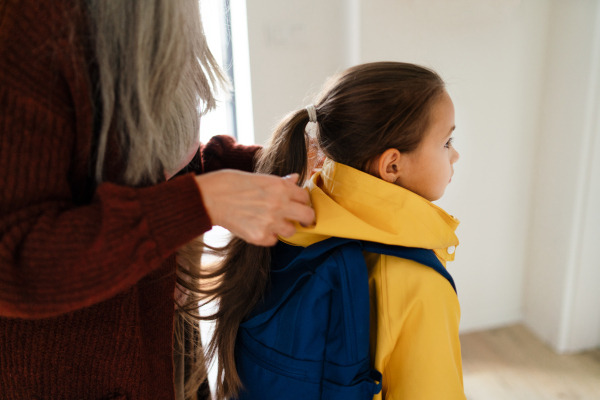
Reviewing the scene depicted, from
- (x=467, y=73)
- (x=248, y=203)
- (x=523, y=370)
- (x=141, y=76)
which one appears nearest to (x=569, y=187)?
(x=467, y=73)

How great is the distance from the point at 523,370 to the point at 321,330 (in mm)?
1179

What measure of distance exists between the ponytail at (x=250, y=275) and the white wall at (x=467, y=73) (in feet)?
2.30

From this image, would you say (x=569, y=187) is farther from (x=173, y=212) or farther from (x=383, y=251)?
(x=173, y=212)

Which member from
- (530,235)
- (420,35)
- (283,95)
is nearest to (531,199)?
(530,235)

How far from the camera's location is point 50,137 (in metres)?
0.45

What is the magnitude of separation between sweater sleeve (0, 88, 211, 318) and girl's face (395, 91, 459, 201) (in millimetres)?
426

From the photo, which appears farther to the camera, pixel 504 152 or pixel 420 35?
pixel 504 152

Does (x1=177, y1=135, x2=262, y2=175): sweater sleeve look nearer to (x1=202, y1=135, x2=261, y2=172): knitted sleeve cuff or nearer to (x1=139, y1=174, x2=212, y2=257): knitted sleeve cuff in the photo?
(x1=202, y1=135, x2=261, y2=172): knitted sleeve cuff

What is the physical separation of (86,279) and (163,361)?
11.0 inches

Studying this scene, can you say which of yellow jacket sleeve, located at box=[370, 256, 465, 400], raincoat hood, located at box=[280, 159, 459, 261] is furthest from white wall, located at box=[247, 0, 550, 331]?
yellow jacket sleeve, located at box=[370, 256, 465, 400]

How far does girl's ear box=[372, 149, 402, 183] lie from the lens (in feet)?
2.32

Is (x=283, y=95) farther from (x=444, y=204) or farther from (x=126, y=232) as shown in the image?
(x=126, y=232)

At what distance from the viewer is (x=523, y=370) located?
4.75 ft

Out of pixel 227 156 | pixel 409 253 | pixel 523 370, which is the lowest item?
pixel 523 370
